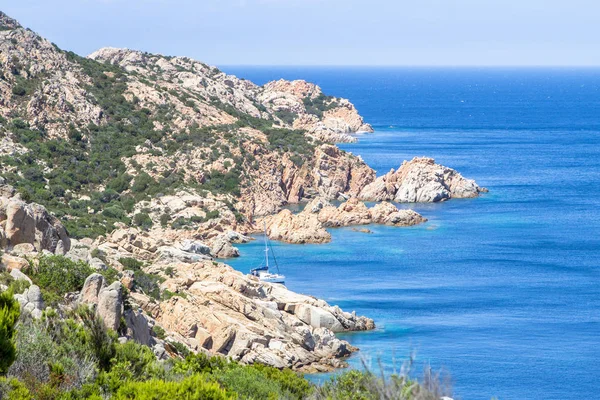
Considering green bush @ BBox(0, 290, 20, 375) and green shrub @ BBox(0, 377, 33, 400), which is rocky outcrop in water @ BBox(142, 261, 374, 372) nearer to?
green bush @ BBox(0, 290, 20, 375)

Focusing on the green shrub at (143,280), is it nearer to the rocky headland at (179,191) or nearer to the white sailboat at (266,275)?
the rocky headland at (179,191)

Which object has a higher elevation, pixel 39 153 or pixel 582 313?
pixel 39 153

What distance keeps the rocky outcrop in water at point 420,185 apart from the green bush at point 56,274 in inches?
2523

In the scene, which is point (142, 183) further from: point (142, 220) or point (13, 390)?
point (13, 390)

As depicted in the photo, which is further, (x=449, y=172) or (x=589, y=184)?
(x=589, y=184)

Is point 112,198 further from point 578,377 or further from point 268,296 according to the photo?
point 578,377

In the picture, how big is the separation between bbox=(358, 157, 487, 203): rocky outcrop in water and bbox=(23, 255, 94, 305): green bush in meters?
64.1

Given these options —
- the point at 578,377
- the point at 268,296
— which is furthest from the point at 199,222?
the point at 578,377

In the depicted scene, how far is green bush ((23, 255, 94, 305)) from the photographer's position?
3017cm

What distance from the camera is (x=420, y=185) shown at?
310 ft

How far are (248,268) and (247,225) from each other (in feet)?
42.6

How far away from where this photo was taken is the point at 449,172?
98062 mm

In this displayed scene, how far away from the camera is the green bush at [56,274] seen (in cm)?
3017

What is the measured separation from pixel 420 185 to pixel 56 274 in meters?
66.3
